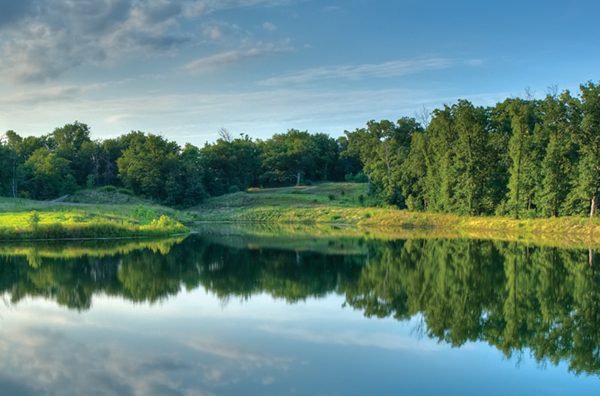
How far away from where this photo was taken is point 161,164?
224ft

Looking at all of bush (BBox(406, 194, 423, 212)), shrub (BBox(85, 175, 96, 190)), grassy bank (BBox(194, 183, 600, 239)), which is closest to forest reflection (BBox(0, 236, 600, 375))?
grassy bank (BBox(194, 183, 600, 239))

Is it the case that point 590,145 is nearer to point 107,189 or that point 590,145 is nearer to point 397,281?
point 397,281

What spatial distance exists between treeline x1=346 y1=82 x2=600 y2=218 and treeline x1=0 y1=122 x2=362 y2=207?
25689mm

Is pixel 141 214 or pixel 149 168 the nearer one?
pixel 141 214

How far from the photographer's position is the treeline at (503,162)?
37875mm

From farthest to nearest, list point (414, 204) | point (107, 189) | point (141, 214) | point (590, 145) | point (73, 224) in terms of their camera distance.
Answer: point (107, 189)
point (414, 204)
point (141, 214)
point (590, 145)
point (73, 224)

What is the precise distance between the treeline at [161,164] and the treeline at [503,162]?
25689mm

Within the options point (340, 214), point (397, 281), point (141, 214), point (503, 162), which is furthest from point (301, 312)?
point (340, 214)

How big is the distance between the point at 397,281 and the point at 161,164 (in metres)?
56.0

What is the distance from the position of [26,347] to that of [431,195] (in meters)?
44.5

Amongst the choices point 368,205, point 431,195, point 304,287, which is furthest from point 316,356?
point 368,205

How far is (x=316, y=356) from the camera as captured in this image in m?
9.41

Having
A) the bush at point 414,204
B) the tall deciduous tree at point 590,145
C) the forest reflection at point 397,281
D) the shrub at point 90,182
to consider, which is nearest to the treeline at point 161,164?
the shrub at point 90,182

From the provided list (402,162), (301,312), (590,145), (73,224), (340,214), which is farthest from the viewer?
(402,162)
